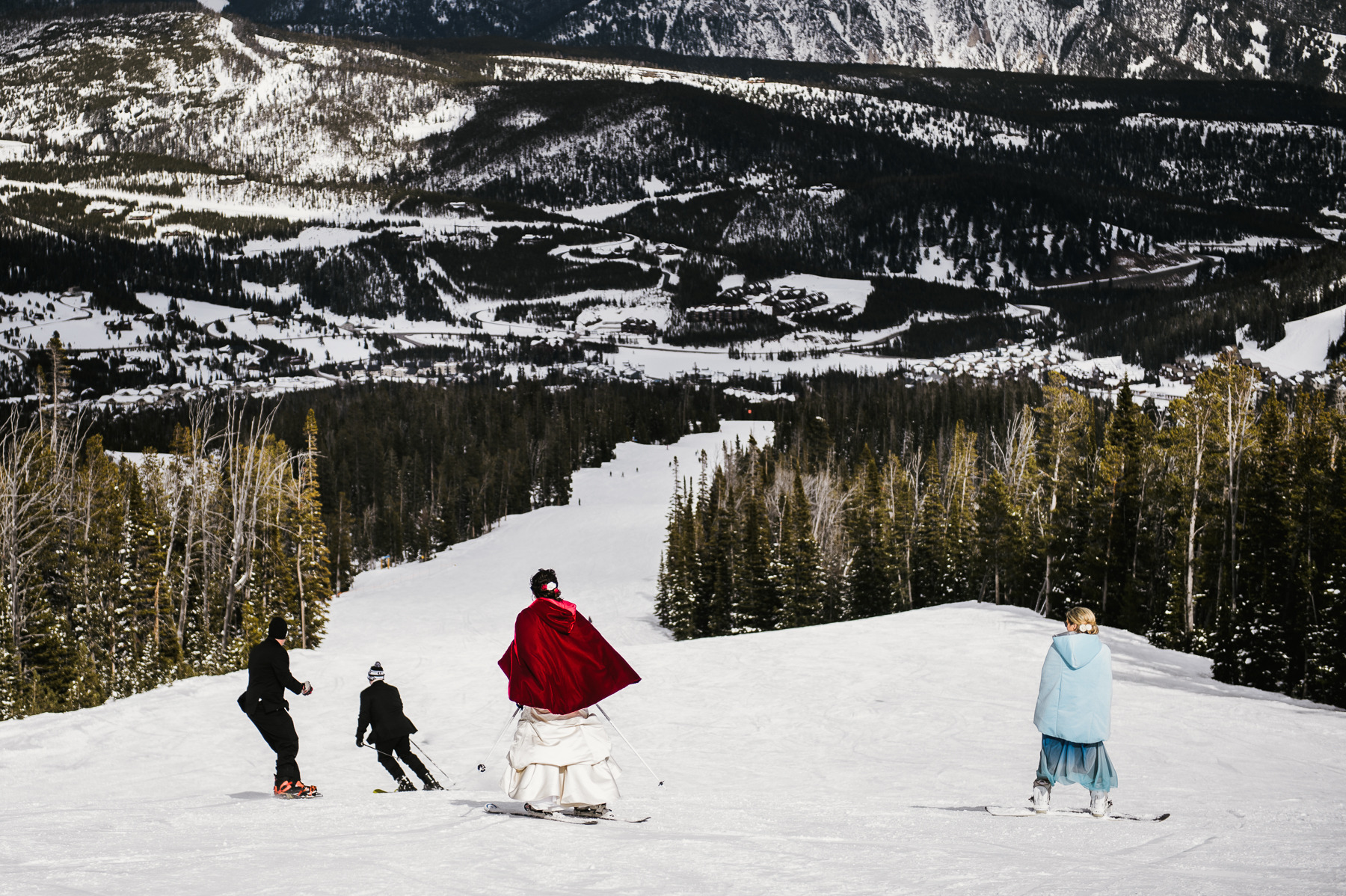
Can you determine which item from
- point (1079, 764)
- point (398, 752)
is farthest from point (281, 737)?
point (1079, 764)

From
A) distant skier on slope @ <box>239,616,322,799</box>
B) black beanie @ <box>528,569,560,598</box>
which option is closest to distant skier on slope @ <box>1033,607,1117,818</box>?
black beanie @ <box>528,569,560,598</box>

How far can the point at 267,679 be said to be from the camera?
527 inches

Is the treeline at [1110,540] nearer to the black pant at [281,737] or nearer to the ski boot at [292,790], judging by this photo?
the ski boot at [292,790]

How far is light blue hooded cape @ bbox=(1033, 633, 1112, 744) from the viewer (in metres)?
10.5

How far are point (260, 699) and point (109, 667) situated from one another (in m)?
30.9

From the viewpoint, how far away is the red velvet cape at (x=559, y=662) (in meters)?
10.6

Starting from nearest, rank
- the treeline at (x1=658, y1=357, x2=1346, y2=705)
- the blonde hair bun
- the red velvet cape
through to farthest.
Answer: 1. the blonde hair bun
2. the red velvet cape
3. the treeline at (x1=658, y1=357, x2=1346, y2=705)

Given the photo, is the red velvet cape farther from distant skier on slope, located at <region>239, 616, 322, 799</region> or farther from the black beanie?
distant skier on slope, located at <region>239, 616, 322, 799</region>

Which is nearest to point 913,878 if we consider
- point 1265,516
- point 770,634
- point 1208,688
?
point 1208,688

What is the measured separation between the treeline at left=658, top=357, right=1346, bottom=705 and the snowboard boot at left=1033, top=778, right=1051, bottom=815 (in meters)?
17.7

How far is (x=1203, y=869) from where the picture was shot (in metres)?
8.62

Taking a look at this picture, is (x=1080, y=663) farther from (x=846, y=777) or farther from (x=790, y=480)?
(x=790, y=480)

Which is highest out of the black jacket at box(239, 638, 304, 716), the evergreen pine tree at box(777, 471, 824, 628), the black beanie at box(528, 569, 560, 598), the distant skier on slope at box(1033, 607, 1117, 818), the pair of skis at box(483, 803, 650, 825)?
the black beanie at box(528, 569, 560, 598)

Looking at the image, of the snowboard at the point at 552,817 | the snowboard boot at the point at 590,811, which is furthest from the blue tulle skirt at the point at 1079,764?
the snowboard at the point at 552,817
